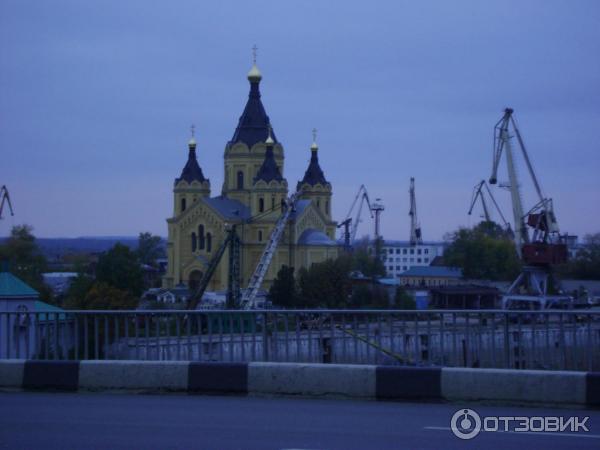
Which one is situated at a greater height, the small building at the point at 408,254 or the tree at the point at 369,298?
the small building at the point at 408,254

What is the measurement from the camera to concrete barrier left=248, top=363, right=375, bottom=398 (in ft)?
30.8

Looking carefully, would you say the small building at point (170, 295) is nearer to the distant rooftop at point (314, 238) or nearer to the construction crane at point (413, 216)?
the distant rooftop at point (314, 238)

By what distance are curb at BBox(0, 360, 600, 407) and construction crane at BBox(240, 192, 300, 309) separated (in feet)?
177

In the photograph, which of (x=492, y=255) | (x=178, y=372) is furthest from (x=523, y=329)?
(x=492, y=255)

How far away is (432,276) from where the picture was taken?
99.3 meters

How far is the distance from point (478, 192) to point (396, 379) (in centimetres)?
11124

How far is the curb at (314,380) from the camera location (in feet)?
29.2

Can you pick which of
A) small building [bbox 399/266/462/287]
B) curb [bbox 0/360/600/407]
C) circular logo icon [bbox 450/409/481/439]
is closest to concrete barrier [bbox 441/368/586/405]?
curb [bbox 0/360/600/407]

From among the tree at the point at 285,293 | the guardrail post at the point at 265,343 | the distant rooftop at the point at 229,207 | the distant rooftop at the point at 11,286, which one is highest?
the distant rooftop at the point at 229,207

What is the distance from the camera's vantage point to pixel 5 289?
927 inches

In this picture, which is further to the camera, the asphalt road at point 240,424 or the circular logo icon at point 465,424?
the circular logo icon at point 465,424

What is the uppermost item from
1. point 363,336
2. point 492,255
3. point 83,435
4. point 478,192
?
point 478,192

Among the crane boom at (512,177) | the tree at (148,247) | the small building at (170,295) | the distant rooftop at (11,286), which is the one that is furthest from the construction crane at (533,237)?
the tree at (148,247)

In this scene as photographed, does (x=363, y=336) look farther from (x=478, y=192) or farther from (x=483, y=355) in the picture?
(x=478, y=192)
